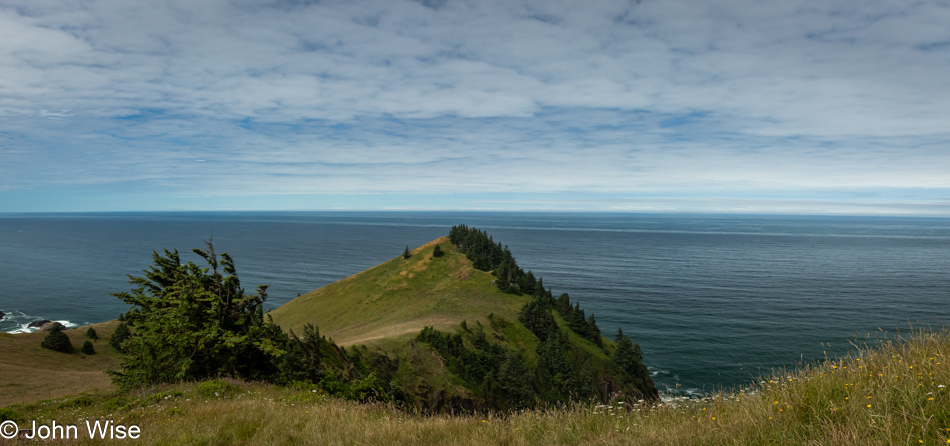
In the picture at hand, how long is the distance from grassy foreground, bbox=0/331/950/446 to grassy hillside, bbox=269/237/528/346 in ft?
126

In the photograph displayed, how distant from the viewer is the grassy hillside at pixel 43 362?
28983 mm

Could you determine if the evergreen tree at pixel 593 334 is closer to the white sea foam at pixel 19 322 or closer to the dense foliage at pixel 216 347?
the dense foliage at pixel 216 347

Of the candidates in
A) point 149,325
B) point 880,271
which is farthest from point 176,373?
point 880,271

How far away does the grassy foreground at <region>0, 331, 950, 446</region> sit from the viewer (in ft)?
19.1

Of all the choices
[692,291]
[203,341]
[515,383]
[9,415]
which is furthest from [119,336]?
[692,291]

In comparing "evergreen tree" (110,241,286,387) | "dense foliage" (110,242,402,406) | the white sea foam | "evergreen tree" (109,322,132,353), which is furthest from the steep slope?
the white sea foam

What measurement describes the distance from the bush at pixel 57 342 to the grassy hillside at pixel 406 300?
24765mm

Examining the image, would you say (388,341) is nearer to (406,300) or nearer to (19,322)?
(406,300)

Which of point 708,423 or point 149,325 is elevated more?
point 708,423

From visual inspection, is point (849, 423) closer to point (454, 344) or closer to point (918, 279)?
point (454, 344)

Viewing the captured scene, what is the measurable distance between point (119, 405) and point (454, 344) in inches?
1288

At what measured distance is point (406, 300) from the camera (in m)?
69.9

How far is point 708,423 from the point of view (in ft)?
22.7

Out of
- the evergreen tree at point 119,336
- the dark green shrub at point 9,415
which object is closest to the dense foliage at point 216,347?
the dark green shrub at point 9,415
